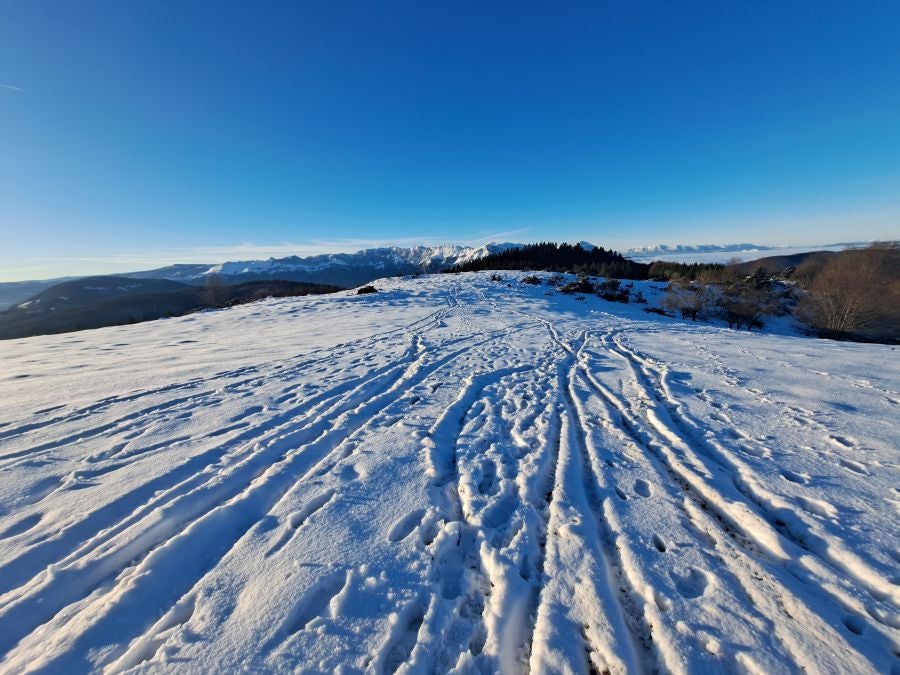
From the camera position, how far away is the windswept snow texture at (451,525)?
2533mm

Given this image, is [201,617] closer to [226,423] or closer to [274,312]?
[226,423]

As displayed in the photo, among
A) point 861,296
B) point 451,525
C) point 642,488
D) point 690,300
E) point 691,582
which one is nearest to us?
point 691,582

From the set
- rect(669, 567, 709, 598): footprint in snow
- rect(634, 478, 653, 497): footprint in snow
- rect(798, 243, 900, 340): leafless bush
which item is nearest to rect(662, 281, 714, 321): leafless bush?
rect(798, 243, 900, 340): leafless bush

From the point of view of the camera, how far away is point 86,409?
22.2 feet

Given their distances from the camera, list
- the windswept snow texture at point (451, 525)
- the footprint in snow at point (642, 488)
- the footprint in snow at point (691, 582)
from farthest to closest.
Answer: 1. the footprint in snow at point (642, 488)
2. the footprint in snow at point (691, 582)
3. the windswept snow texture at point (451, 525)

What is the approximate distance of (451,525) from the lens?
3.69 metres

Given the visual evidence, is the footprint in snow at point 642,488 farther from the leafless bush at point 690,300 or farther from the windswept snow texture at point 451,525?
the leafless bush at point 690,300

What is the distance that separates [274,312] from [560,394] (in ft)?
67.5

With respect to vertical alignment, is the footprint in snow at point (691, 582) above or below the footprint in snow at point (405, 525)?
below

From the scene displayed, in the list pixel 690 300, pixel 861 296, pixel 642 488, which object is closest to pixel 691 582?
pixel 642 488

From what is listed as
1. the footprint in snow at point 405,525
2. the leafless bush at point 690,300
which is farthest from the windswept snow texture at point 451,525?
the leafless bush at point 690,300

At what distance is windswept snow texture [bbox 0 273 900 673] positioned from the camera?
2.53 m

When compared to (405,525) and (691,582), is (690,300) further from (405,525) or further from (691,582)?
(405,525)

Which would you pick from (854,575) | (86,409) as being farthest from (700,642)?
(86,409)
